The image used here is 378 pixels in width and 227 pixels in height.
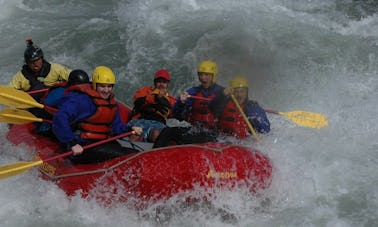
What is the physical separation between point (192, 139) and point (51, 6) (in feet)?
25.7

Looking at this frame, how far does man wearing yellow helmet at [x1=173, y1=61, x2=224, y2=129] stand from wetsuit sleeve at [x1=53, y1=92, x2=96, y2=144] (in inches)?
52.3

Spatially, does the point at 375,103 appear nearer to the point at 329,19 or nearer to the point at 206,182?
the point at 329,19

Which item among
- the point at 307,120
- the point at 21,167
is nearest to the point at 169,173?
the point at 21,167

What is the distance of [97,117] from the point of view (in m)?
5.21

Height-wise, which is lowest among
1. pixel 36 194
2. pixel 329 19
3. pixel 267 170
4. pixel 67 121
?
pixel 36 194

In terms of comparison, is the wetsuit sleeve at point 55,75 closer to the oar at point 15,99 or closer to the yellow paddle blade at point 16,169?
the oar at point 15,99

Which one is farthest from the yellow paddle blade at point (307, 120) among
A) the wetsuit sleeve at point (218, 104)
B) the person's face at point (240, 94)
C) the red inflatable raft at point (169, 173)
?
the red inflatable raft at point (169, 173)

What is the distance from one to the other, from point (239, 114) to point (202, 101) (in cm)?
64

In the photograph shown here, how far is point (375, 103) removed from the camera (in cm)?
756

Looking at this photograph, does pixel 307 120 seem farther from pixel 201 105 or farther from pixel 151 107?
pixel 151 107

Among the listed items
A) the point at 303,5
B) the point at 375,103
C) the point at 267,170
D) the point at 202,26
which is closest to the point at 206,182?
the point at 267,170

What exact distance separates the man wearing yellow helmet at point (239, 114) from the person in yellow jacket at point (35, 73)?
7.30 feet

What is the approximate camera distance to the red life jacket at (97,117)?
17.0ft

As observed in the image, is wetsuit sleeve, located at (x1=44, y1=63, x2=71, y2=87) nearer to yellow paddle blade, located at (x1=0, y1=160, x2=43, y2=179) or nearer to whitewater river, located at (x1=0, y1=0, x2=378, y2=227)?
whitewater river, located at (x1=0, y1=0, x2=378, y2=227)
